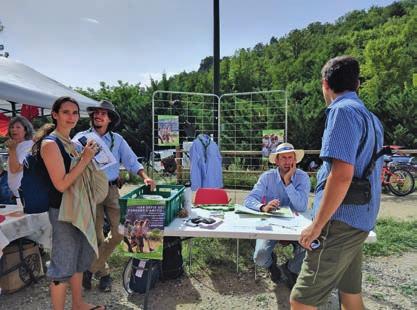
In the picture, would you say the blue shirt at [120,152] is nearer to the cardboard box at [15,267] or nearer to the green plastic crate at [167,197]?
the green plastic crate at [167,197]

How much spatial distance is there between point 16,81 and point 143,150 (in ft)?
29.3

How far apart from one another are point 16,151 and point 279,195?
2.64 m

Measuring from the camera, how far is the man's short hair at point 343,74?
1796mm

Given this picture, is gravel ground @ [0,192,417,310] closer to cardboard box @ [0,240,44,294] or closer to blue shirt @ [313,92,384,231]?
cardboard box @ [0,240,44,294]

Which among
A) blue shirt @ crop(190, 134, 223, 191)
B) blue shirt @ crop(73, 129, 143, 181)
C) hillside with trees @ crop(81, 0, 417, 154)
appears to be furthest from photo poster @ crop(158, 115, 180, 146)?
hillside with trees @ crop(81, 0, 417, 154)

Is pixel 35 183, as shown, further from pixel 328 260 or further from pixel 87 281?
pixel 328 260

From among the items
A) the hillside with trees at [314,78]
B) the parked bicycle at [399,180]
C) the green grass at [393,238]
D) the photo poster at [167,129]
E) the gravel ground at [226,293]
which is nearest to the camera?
the gravel ground at [226,293]

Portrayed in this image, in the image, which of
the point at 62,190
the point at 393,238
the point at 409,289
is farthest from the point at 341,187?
the point at 393,238

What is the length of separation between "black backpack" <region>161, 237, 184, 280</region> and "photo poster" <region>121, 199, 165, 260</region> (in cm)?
79

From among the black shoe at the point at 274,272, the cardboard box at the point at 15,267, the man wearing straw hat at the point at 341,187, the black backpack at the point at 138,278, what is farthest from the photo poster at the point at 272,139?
the man wearing straw hat at the point at 341,187

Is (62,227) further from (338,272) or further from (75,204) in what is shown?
(338,272)

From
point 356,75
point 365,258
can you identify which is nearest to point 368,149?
Answer: point 356,75

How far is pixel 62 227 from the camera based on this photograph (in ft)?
7.79

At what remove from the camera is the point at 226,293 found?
320 cm
